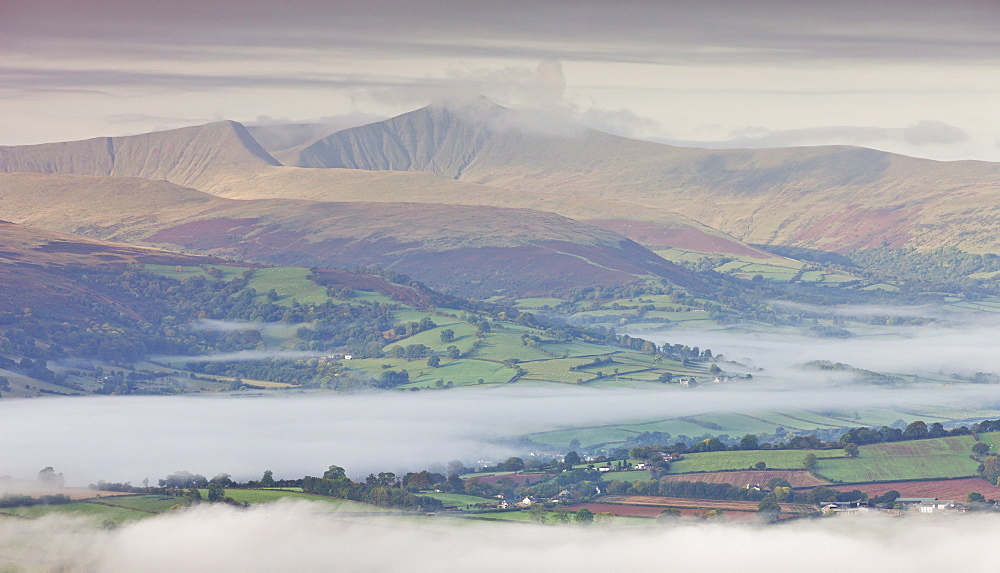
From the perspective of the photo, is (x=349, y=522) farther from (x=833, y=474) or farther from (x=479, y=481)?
(x=833, y=474)

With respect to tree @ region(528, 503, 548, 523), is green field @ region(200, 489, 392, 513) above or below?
above

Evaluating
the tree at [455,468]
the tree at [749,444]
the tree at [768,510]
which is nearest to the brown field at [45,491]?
the tree at [455,468]

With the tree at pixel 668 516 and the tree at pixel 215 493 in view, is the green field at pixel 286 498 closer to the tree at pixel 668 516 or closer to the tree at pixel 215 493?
the tree at pixel 215 493

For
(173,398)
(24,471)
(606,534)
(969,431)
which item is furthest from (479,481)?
(173,398)

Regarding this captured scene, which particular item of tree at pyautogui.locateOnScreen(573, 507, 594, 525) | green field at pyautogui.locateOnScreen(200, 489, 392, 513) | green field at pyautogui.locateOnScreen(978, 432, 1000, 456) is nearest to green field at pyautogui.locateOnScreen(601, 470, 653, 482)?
tree at pyautogui.locateOnScreen(573, 507, 594, 525)

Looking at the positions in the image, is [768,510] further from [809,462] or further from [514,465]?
[514,465]

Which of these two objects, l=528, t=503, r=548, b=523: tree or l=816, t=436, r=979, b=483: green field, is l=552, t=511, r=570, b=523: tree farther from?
l=816, t=436, r=979, b=483: green field

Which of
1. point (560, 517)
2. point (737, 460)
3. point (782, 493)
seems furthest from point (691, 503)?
point (737, 460)
